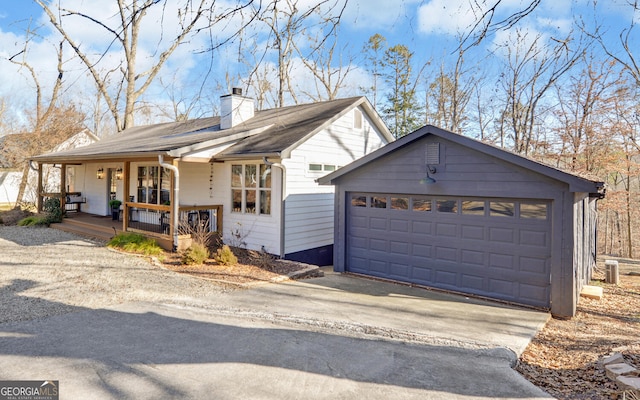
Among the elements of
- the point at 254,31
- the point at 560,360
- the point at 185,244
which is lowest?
the point at 560,360

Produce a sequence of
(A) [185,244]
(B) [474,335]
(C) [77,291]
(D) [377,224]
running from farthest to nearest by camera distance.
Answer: (A) [185,244]
(D) [377,224]
(C) [77,291]
(B) [474,335]

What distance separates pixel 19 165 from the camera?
76.5 feet

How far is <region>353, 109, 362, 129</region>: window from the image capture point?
1295cm

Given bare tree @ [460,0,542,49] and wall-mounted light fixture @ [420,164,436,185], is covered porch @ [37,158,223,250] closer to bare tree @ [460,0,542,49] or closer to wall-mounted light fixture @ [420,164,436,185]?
wall-mounted light fixture @ [420,164,436,185]

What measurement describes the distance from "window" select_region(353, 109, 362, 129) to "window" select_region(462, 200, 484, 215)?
230 inches

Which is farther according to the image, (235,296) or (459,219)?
(459,219)

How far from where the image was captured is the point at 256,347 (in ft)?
16.4

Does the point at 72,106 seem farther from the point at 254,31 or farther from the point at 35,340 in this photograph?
the point at 254,31

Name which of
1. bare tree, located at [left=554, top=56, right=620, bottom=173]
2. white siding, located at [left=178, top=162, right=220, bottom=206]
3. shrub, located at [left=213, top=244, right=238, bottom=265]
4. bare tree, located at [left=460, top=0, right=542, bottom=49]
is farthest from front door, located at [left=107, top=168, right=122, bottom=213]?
bare tree, located at [left=554, top=56, right=620, bottom=173]

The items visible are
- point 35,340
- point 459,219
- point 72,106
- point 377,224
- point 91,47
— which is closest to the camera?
point 91,47

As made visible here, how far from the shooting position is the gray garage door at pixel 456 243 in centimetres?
732

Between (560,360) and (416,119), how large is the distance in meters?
21.8

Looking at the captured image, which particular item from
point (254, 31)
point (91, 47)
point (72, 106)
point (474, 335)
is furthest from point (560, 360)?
point (72, 106)

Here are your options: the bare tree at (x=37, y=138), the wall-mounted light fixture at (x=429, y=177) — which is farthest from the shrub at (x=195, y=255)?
the bare tree at (x=37, y=138)
